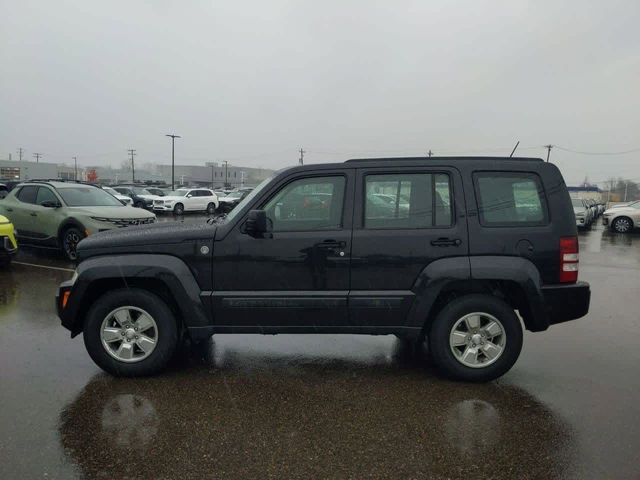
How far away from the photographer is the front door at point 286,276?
4156 mm

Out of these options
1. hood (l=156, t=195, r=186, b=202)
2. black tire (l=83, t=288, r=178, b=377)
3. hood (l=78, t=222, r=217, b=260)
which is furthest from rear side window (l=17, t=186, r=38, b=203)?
hood (l=156, t=195, r=186, b=202)

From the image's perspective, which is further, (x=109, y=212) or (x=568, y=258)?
(x=109, y=212)

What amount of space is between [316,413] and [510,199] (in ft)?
7.90

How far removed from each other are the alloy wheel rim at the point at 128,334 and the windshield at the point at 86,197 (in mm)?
7254

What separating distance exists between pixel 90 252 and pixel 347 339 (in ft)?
9.09

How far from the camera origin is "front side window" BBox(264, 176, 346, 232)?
13.9 feet

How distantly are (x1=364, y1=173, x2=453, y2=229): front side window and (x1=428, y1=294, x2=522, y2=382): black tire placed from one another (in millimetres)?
724

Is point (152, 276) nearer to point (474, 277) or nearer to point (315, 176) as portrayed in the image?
point (315, 176)

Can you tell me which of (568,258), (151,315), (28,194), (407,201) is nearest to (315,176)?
(407,201)

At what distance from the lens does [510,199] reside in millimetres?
4234

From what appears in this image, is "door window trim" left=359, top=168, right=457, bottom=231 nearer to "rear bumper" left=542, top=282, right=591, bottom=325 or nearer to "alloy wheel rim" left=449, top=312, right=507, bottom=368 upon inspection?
"alloy wheel rim" left=449, top=312, right=507, bottom=368

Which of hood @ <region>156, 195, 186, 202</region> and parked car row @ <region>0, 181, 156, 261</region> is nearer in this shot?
parked car row @ <region>0, 181, 156, 261</region>

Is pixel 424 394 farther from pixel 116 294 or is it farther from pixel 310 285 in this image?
pixel 116 294

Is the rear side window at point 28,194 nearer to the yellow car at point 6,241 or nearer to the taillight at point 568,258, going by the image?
the yellow car at point 6,241
